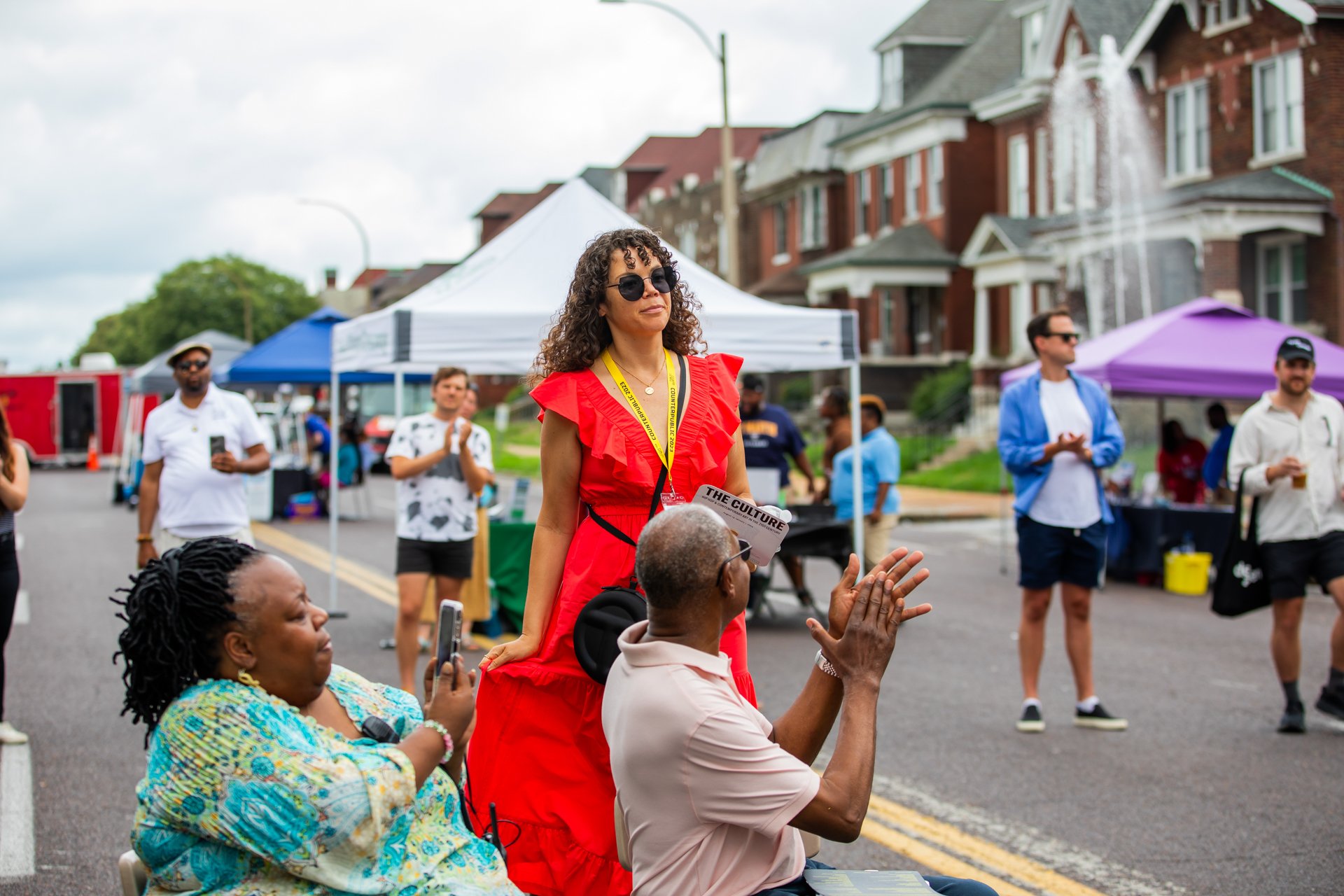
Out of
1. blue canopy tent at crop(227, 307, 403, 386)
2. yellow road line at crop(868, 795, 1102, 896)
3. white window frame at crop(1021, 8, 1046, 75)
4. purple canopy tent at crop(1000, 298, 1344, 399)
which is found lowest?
yellow road line at crop(868, 795, 1102, 896)

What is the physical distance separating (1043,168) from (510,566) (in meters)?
26.6

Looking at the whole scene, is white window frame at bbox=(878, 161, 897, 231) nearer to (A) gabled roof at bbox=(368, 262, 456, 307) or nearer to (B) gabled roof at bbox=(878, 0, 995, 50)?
(B) gabled roof at bbox=(878, 0, 995, 50)

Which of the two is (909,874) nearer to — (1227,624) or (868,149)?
(1227,624)

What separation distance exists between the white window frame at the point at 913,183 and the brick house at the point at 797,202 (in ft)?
13.8

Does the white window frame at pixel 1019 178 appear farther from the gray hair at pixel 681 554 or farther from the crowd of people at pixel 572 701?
the gray hair at pixel 681 554

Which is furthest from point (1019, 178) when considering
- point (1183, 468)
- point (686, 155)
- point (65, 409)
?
point (686, 155)

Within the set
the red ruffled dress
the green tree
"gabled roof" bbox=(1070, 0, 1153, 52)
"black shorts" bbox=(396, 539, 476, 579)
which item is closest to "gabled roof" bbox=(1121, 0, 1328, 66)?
"gabled roof" bbox=(1070, 0, 1153, 52)

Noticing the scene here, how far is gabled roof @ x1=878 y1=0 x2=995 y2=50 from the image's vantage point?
41031 millimetres

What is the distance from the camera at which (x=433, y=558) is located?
801cm

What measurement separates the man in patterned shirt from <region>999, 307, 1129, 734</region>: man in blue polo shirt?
121 inches

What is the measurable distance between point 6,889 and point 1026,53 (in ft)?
115

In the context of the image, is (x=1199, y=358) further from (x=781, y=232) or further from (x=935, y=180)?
(x=781, y=232)

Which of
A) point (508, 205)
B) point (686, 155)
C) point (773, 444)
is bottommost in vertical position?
point (773, 444)

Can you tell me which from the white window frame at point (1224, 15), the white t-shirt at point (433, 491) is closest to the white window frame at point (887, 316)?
the white window frame at point (1224, 15)
